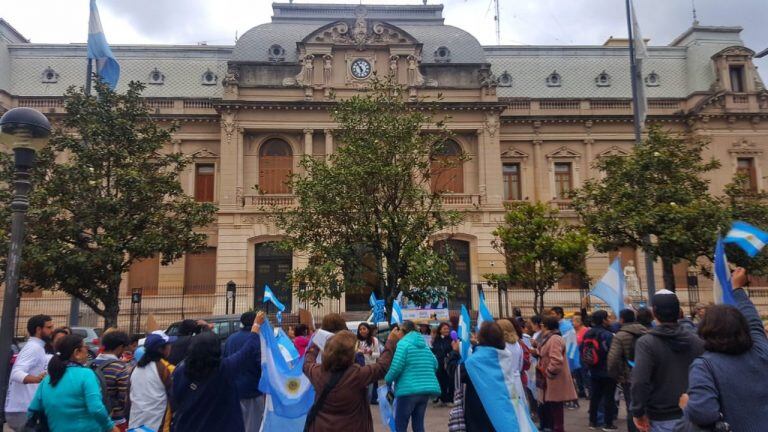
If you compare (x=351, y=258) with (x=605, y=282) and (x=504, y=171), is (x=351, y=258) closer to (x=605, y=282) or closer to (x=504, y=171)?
(x=605, y=282)

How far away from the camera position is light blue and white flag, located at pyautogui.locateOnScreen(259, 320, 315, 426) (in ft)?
23.3

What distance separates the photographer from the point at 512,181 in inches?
1407

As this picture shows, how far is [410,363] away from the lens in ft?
25.6

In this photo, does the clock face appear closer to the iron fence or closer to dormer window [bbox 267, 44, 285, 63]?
Result: dormer window [bbox 267, 44, 285, 63]

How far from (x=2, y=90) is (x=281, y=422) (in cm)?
3324

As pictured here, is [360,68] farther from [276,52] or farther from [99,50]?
[99,50]

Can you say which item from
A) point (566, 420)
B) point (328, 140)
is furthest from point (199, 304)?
point (566, 420)

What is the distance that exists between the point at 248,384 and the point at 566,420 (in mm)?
6580

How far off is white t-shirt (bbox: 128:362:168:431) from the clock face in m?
28.1

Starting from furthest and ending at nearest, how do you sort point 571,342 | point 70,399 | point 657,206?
point 657,206
point 571,342
point 70,399

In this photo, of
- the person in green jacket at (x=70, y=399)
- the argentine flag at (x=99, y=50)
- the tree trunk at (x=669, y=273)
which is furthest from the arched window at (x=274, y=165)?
the person in green jacket at (x=70, y=399)

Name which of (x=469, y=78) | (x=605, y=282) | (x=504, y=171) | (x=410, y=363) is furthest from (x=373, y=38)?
(x=410, y=363)

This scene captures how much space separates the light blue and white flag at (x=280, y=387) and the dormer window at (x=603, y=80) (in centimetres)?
3689

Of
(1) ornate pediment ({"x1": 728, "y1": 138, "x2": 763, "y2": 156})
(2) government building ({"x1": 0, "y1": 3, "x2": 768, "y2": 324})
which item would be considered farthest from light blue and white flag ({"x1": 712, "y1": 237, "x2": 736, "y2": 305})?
(1) ornate pediment ({"x1": 728, "y1": 138, "x2": 763, "y2": 156})
